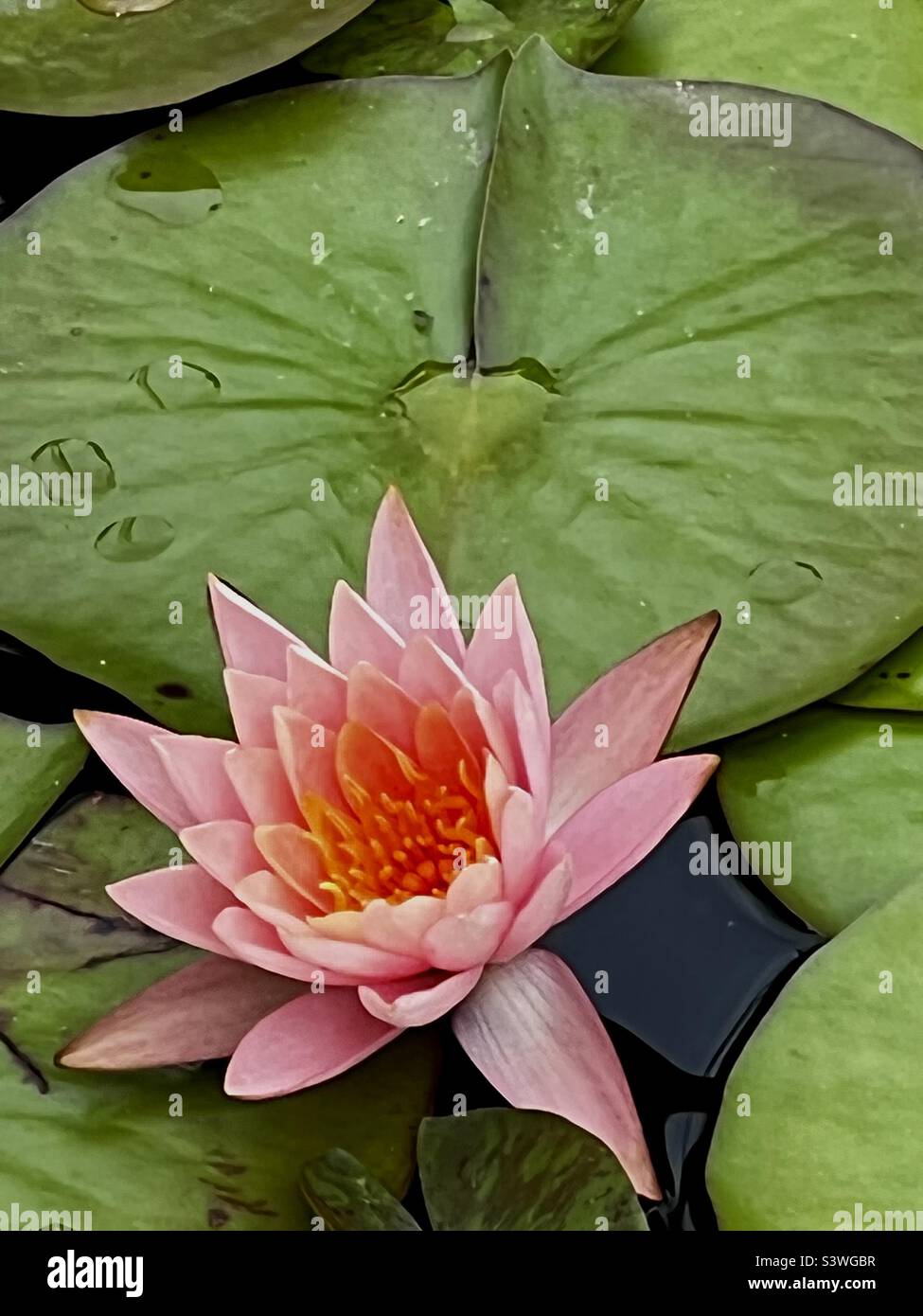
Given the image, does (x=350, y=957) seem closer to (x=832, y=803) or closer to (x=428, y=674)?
(x=428, y=674)

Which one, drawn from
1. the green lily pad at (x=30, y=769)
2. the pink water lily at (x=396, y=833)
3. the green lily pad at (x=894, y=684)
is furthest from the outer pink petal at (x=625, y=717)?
the green lily pad at (x=30, y=769)

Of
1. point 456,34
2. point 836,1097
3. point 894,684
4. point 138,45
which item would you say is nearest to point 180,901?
point 836,1097

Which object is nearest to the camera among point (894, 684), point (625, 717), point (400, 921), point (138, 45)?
point (400, 921)

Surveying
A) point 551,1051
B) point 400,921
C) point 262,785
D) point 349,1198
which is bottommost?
point 349,1198

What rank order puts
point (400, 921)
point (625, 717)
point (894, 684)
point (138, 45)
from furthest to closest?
1. point (138, 45)
2. point (894, 684)
3. point (625, 717)
4. point (400, 921)

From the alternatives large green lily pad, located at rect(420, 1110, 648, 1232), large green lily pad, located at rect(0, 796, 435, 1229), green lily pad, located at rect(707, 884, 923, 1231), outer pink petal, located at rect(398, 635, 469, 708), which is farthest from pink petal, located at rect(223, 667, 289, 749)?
green lily pad, located at rect(707, 884, 923, 1231)

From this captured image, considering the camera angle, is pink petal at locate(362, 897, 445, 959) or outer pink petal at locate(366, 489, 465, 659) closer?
pink petal at locate(362, 897, 445, 959)

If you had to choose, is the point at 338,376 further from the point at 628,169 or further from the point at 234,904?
the point at 234,904

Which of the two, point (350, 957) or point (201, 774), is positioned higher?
point (201, 774)

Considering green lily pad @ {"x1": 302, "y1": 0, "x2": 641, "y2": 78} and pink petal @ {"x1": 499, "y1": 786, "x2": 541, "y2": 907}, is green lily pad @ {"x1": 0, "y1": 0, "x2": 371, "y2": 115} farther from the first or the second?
pink petal @ {"x1": 499, "y1": 786, "x2": 541, "y2": 907}
